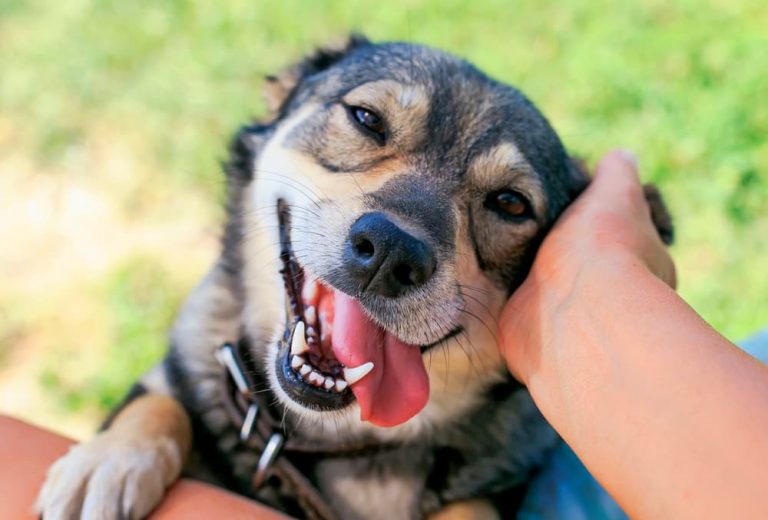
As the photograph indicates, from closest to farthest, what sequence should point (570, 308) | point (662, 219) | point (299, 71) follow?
point (570, 308) < point (662, 219) < point (299, 71)

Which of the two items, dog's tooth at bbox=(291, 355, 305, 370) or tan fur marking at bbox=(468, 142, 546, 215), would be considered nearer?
dog's tooth at bbox=(291, 355, 305, 370)

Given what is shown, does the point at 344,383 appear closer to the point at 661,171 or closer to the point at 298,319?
the point at 298,319

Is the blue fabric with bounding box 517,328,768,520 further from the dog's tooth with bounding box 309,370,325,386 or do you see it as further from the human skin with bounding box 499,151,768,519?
the dog's tooth with bounding box 309,370,325,386

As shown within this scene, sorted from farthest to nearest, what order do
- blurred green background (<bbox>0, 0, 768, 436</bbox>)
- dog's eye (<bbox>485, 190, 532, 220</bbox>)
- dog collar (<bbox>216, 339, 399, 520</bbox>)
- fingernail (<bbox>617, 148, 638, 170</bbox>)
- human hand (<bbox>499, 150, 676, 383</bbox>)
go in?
1. blurred green background (<bbox>0, 0, 768, 436</bbox>)
2. fingernail (<bbox>617, 148, 638, 170</bbox>)
3. dog's eye (<bbox>485, 190, 532, 220</bbox>)
4. dog collar (<bbox>216, 339, 399, 520</bbox>)
5. human hand (<bbox>499, 150, 676, 383</bbox>)

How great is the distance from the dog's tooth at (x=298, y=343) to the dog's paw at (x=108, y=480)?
476mm

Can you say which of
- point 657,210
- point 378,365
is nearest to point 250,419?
point 378,365

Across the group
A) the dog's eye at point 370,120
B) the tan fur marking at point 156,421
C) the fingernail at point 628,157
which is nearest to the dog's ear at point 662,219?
the fingernail at point 628,157

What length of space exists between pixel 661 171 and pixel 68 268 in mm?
3465

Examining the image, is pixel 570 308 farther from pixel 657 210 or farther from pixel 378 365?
pixel 657 210

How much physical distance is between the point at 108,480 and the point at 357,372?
0.71 m

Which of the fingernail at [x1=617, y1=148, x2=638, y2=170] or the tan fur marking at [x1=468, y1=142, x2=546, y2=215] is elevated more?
the fingernail at [x1=617, y1=148, x2=638, y2=170]

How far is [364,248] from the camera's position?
196 cm

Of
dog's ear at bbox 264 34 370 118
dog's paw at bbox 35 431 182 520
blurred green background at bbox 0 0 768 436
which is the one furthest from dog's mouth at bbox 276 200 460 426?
blurred green background at bbox 0 0 768 436

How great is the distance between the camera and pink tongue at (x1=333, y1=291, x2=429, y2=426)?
204 cm
